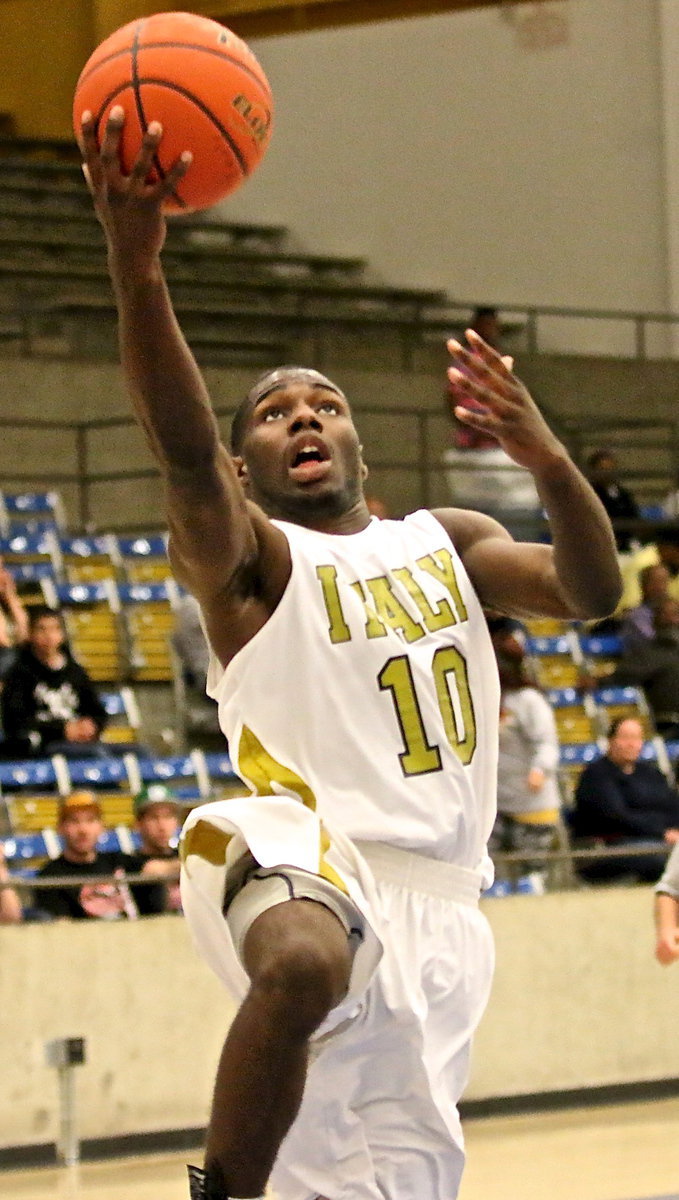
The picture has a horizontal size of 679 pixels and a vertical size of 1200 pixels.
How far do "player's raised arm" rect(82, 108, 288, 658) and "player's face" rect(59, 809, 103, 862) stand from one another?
204 inches

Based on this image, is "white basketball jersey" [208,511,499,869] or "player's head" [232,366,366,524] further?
"player's head" [232,366,366,524]

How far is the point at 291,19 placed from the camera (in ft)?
59.2

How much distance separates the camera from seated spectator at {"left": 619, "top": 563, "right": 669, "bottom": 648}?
12.6 m

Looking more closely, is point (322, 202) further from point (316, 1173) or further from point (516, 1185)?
point (316, 1173)

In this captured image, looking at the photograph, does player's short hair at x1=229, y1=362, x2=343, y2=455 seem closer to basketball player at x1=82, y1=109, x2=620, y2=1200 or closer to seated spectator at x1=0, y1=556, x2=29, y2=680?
basketball player at x1=82, y1=109, x2=620, y2=1200

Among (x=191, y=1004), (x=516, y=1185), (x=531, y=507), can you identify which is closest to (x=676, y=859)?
(x=516, y=1185)

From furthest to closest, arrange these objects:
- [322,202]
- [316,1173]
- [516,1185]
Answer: [322,202] < [516,1185] < [316,1173]

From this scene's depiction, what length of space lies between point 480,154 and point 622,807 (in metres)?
8.82

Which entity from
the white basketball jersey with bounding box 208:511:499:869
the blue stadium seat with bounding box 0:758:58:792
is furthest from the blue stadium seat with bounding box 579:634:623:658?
the white basketball jersey with bounding box 208:511:499:869

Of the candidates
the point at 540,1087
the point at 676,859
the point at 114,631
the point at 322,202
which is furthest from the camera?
the point at 322,202

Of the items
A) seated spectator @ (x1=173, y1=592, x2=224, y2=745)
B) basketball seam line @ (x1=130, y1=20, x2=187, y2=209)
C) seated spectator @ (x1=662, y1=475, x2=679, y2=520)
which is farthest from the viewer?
seated spectator @ (x1=662, y1=475, x2=679, y2=520)

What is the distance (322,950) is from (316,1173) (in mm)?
605

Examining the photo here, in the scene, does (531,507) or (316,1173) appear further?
(531,507)

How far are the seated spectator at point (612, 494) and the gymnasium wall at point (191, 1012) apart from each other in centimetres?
404
